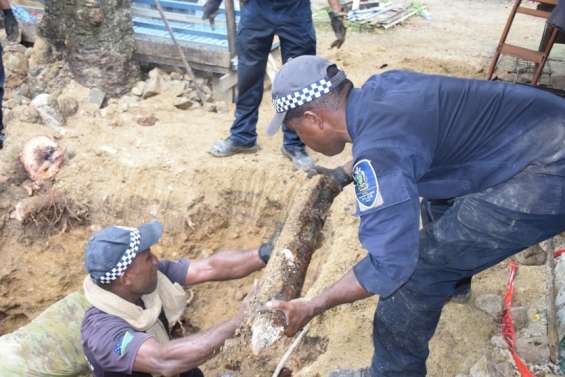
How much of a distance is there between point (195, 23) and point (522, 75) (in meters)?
4.29

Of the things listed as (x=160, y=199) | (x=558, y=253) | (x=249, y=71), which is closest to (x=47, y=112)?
(x=160, y=199)

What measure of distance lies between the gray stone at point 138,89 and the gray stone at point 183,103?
447 mm

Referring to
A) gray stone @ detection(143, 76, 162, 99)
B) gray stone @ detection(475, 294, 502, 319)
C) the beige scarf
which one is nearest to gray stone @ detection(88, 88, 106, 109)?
gray stone @ detection(143, 76, 162, 99)

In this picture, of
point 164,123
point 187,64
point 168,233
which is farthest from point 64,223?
point 187,64

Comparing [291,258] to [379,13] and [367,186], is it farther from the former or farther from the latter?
[379,13]

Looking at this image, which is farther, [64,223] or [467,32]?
[467,32]

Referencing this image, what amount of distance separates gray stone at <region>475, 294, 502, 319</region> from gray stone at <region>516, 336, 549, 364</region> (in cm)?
22

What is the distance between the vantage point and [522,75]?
264 inches

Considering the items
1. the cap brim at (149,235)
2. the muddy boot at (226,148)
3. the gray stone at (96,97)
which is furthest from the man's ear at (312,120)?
the gray stone at (96,97)

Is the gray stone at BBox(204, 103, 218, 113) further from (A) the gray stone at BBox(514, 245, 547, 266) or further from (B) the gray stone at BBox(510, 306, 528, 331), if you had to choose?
(B) the gray stone at BBox(510, 306, 528, 331)

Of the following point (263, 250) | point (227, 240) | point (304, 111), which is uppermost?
point (304, 111)

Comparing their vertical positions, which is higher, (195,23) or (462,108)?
(462,108)

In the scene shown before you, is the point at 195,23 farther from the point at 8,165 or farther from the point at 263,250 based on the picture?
the point at 263,250

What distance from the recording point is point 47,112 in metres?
5.33
